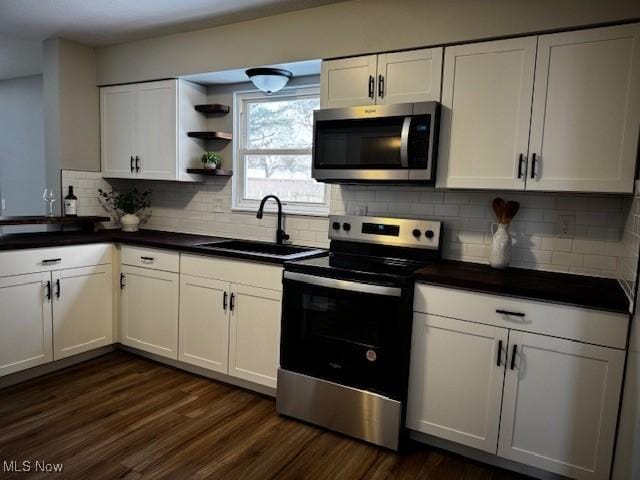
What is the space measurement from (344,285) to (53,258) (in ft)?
6.44

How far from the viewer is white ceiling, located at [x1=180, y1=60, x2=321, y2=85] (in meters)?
2.88

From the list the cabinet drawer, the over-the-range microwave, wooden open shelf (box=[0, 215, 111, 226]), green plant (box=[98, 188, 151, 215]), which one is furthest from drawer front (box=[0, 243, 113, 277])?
the over-the-range microwave

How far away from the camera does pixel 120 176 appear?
12.3 feet

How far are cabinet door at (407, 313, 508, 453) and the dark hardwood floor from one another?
0.57ft

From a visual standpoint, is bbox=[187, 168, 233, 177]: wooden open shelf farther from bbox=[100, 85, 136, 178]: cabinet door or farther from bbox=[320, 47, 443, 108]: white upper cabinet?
bbox=[320, 47, 443, 108]: white upper cabinet

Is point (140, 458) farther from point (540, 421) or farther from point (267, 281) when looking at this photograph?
point (540, 421)

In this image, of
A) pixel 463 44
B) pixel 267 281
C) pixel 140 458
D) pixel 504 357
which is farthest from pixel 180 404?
pixel 463 44

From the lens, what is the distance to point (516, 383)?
2.01 m

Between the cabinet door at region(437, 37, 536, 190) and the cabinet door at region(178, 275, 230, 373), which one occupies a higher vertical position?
the cabinet door at region(437, 37, 536, 190)

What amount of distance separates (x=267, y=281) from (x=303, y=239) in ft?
2.19

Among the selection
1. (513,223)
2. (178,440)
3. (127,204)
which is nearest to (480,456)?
(513,223)

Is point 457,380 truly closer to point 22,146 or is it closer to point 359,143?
point 359,143

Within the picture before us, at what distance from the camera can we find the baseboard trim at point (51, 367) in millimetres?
2804

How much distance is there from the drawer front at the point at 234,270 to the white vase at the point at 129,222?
106 cm
